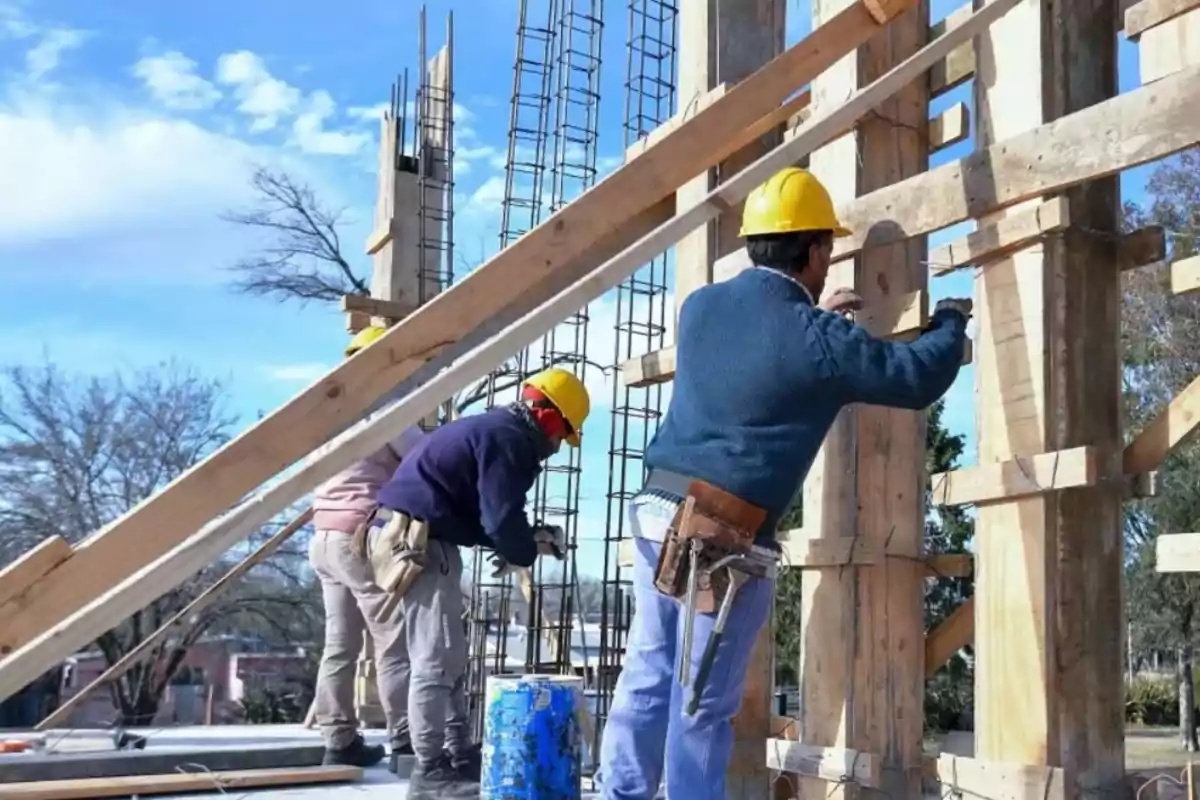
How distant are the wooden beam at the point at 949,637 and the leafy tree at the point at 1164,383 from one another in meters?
18.9

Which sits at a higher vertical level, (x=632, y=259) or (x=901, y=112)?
(x=901, y=112)

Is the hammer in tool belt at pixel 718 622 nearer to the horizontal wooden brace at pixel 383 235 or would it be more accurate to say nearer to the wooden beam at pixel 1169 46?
the wooden beam at pixel 1169 46

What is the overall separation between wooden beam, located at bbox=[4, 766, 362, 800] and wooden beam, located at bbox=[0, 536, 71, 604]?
249 cm

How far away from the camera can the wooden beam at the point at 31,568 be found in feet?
9.11

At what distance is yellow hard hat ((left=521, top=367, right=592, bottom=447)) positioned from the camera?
4995 millimetres

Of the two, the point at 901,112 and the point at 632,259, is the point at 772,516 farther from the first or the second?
the point at 901,112

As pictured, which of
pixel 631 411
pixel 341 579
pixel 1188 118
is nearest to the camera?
pixel 1188 118

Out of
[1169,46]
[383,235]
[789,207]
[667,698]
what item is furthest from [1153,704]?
[789,207]

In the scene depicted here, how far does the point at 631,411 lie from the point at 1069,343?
7905 mm

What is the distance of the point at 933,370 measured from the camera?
3203 mm

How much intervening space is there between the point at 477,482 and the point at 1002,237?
2217 mm

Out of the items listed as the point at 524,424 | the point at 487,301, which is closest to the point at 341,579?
the point at 524,424

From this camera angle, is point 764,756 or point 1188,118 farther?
point 764,756

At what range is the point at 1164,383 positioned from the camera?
22.8 meters
